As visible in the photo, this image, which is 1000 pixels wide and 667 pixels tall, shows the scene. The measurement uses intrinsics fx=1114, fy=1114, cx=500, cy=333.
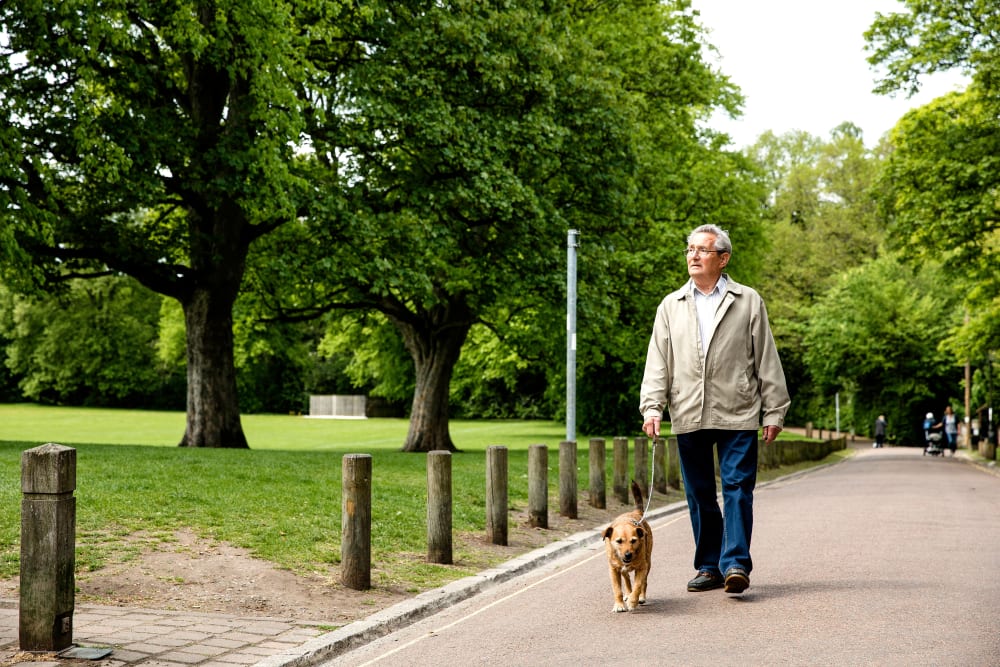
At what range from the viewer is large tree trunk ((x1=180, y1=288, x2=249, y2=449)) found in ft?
68.8

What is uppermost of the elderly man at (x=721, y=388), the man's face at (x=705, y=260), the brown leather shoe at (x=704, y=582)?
the man's face at (x=705, y=260)

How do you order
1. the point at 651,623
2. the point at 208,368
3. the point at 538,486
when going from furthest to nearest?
1. the point at 208,368
2. the point at 538,486
3. the point at 651,623

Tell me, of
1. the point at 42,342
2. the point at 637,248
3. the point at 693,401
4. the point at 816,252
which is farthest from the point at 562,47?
the point at 42,342

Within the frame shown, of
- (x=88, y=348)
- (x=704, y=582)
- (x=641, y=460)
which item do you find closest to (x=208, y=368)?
(x=641, y=460)

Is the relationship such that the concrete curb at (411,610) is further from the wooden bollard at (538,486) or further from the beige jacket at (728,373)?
the beige jacket at (728,373)

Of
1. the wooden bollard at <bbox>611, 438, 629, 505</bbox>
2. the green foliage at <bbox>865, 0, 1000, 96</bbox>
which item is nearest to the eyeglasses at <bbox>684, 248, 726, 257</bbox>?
the wooden bollard at <bbox>611, 438, 629, 505</bbox>

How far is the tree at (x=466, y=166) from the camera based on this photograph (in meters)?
19.7

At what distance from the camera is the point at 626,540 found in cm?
628

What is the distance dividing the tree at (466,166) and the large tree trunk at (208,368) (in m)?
1.41

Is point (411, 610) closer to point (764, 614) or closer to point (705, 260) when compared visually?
point (764, 614)

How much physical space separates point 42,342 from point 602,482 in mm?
64408

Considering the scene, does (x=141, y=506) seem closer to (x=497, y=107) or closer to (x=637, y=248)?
(x=497, y=107)

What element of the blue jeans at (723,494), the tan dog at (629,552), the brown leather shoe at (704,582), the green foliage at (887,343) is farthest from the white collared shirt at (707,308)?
the green foliage at (887,343)

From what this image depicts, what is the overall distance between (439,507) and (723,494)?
2.80 meters
